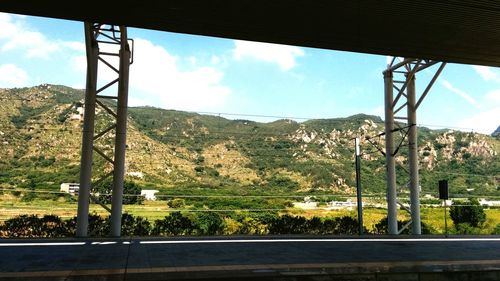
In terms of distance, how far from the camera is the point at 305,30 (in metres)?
9.61

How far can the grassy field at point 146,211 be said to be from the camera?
26.2m

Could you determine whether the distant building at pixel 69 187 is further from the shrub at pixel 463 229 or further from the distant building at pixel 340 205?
the shrub at pixel 463 229

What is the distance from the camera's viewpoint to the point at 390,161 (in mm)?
16828

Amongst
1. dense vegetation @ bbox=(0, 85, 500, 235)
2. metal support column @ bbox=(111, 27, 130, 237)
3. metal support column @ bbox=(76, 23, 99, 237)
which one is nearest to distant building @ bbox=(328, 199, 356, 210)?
dense vegetation @ bbox=(0, 85, 500, 235)

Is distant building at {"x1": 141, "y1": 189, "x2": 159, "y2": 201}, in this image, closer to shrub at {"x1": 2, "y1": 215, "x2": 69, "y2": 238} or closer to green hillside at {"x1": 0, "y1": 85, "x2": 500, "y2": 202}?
green hillside at {"x1": 0, "y1": 85, "x2": 500, "y2": 202}

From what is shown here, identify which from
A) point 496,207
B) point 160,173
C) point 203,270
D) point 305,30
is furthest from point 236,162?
point 203,270

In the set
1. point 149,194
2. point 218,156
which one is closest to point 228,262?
point 149,194

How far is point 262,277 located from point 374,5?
A: 5.60m

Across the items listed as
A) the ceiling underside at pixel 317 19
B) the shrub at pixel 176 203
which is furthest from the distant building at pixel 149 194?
the ceiling underside at pixel 317 19

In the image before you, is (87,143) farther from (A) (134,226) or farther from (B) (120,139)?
(A) (134,226)

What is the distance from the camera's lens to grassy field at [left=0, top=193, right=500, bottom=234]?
1032 inches

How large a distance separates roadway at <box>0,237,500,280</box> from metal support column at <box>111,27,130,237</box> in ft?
6.24

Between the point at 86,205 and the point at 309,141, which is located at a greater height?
the point at 309,141

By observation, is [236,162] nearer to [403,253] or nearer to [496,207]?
[496,207]
